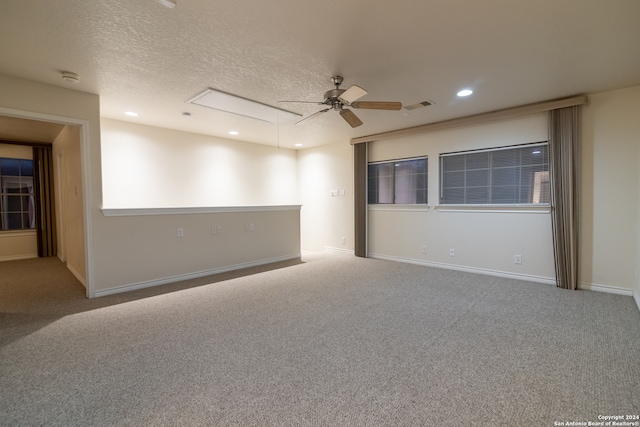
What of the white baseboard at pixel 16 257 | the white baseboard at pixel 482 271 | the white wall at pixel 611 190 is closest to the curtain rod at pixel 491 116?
the white wall at pixel 611 190

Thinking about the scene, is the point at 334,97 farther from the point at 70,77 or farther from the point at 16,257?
the point at 16,257

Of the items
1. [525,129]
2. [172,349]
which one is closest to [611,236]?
[525,129]

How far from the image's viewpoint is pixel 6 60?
2.62 metres

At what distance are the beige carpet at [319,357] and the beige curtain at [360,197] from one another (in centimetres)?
Result: 226

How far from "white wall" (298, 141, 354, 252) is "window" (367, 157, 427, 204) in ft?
1.77

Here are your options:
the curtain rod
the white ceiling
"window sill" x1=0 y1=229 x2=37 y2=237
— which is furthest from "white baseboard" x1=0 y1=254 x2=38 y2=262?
the curtain rod

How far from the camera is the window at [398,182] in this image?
17.1ft

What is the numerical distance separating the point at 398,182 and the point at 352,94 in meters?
3.11

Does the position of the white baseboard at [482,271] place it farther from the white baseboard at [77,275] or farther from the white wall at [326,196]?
A: the white baseboard at [77,275]

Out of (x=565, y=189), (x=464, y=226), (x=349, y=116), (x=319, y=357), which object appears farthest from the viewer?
(x=464, y=226)

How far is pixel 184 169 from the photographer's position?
5410 millimetres

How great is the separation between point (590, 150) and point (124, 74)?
18.0ft

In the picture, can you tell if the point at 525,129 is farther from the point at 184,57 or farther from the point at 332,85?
the point at 184,57

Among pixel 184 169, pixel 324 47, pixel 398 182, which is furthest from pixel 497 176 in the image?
pixel 184 169
